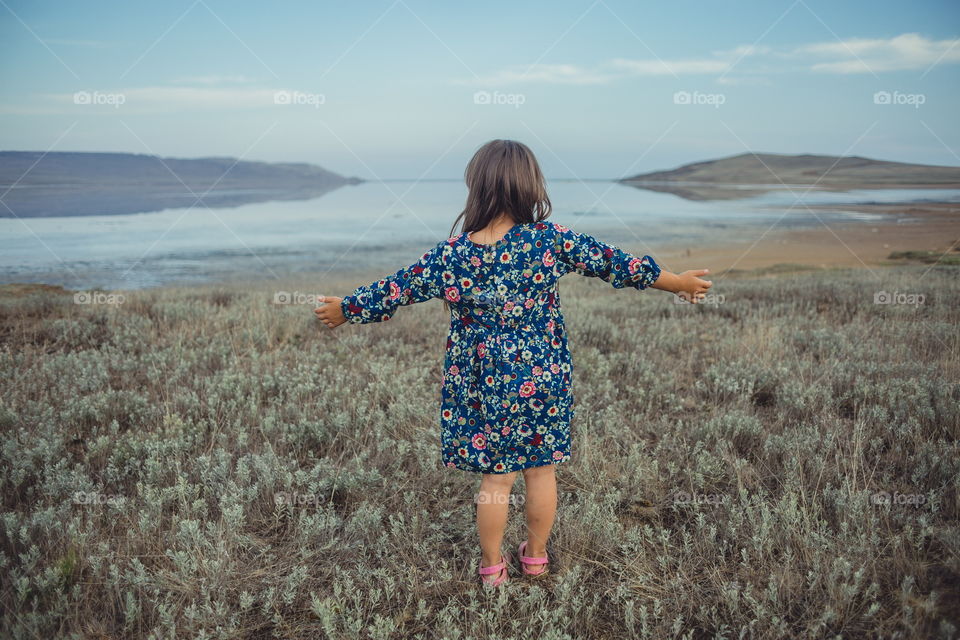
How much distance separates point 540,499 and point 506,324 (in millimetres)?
933

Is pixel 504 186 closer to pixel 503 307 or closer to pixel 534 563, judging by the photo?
pixel 503 307

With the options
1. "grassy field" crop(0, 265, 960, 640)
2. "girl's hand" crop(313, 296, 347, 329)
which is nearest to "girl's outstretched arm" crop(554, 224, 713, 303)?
"girl's hand" crop(313, 296, 347, 329)

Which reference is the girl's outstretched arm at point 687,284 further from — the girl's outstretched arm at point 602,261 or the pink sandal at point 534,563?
the pink sandal at point 534,563

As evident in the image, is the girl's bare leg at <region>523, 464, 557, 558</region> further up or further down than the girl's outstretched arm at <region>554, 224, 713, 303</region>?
further down

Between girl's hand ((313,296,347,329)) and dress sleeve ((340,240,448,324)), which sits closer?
dress sleeve ((340,240,448,324))

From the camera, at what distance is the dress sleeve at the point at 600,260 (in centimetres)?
293

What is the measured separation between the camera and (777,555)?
3268 mm

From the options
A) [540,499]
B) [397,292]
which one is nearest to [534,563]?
[540,499]

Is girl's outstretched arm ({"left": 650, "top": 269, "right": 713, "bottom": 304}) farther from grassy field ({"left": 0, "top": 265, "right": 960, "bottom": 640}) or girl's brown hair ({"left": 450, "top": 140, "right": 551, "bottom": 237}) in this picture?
grassy field ({"left": 0, "top": 265, "right": 960, "bottom": 640})

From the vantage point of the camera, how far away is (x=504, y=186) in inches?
111

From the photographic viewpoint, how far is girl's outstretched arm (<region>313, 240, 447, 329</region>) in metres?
2.90

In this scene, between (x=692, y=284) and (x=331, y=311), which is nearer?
(x=331, y=311)

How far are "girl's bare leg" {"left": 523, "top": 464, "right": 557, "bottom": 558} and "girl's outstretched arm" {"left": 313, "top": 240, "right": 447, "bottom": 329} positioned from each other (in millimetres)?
1043

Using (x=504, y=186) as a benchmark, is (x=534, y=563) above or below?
below
